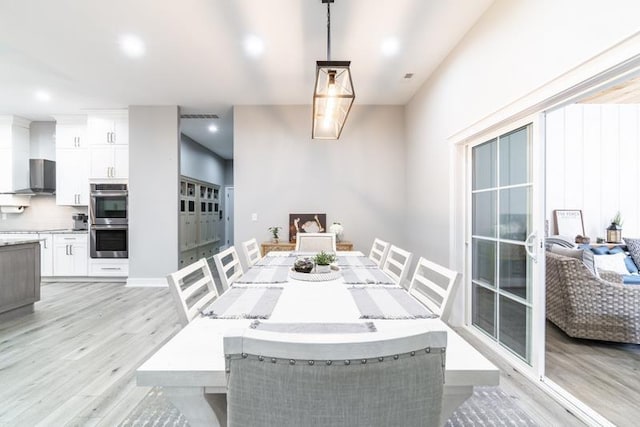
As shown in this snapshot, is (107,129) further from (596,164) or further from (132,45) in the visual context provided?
(596,164)

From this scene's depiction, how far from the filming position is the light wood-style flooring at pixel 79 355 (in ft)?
5.82

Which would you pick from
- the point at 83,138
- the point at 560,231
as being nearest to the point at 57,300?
the point at 83,138

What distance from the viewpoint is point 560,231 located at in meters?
4.21

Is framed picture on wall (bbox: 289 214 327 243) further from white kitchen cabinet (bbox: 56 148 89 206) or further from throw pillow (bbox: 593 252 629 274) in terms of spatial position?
white kitchen cabinet (bbox: 56 148 89 206)

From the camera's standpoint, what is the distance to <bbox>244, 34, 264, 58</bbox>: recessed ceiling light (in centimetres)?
280

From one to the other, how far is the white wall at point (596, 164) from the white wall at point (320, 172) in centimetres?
226

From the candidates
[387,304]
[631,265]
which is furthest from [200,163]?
[631,265]

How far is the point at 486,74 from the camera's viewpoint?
242 cm

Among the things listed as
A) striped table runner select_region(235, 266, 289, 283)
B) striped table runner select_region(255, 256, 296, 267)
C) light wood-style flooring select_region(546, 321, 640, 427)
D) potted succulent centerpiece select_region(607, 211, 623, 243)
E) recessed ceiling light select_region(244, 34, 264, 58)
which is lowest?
light wood-style flooring select_region(546, 321, 640, 427)

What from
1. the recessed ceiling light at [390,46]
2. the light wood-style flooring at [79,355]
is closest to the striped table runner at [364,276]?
the light wood-style flooring at [79,355]

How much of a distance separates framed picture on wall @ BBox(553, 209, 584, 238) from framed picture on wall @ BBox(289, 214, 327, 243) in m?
3.44

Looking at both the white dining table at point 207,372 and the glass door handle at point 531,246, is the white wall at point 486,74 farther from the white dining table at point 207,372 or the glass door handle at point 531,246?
the white dining table at point 207,372

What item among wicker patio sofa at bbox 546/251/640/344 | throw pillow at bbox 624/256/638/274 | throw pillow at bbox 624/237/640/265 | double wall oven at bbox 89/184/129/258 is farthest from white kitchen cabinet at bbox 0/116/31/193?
throw pillow at bbox 624/237/640/265

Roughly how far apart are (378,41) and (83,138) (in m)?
5.12
